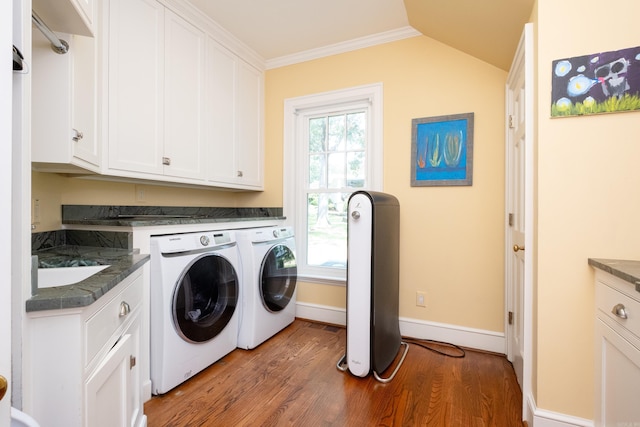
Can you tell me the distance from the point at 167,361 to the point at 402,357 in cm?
153

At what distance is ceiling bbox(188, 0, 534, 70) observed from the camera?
1739 mm

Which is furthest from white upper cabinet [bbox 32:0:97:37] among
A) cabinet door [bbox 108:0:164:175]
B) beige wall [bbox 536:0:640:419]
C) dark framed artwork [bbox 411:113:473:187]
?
dark framed artwork [bbox 411:113:473:187]

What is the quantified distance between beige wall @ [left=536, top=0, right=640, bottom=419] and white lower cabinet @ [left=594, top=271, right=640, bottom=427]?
0.06 metres

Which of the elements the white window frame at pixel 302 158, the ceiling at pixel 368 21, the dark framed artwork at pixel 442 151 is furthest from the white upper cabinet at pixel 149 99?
the dark framed artwork at pixel 442 151

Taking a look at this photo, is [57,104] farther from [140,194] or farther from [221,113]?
[221,113]

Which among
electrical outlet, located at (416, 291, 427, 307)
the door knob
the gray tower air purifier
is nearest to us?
the door knob

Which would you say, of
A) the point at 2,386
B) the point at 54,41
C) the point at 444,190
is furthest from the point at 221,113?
the point at 2,386

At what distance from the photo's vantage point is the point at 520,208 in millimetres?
1813

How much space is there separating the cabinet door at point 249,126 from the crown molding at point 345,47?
10.1 inches

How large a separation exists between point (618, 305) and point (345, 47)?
2.56 m

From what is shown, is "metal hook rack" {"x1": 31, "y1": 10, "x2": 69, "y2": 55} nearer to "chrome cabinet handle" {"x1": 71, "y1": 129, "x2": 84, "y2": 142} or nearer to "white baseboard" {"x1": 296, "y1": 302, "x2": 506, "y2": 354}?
"chrome cabinet handle" {"x1": 71, "y1": 129, "x2": 84, "y2": 142}

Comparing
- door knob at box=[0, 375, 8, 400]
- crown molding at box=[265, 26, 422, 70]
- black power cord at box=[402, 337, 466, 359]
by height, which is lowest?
black power cord at box=[402, 337, 466, 359]

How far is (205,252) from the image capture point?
74.1 inches

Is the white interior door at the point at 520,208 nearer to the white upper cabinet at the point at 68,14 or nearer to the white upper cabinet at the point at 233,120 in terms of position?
the white upper cabinet at the point at 68,14
